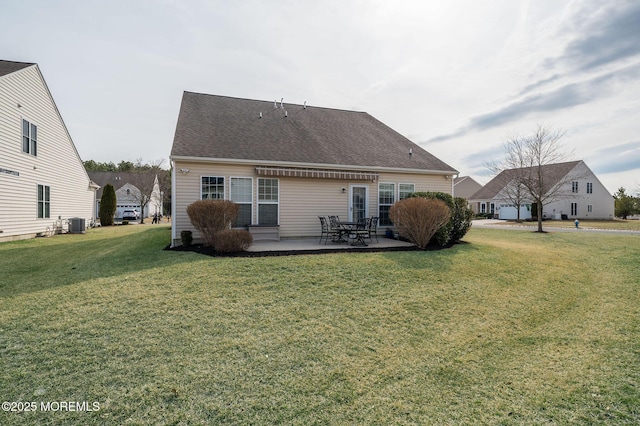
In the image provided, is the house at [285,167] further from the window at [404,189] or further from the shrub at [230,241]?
the shrub at [230,241]

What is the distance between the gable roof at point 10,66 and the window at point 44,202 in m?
5.28

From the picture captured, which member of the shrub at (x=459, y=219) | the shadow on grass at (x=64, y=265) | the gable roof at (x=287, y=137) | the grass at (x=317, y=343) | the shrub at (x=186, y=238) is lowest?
the grass at (x=317, y=343)

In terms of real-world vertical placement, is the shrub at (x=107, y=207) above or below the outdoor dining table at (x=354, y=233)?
above

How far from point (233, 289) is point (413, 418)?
13.3 ft

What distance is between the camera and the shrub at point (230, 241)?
8758 millimetres

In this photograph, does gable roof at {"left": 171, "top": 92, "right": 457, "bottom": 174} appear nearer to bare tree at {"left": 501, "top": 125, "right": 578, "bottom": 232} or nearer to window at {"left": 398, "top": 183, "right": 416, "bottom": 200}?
window at {"left": 398, "top": 183, "right": 416, "bottom": 200}

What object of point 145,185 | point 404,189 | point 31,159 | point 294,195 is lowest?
point 294,195

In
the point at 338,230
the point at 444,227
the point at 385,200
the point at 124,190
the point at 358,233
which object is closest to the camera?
the point at 444,227

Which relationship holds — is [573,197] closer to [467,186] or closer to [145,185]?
[467,186]

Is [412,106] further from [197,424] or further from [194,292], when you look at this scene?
[197,424]

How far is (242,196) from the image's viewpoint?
39.3ft

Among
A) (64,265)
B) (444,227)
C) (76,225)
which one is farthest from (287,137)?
(76,225)

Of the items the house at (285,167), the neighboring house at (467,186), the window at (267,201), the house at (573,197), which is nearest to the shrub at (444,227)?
the house at (285,167)

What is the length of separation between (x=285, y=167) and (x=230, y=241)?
4628 millimetres
